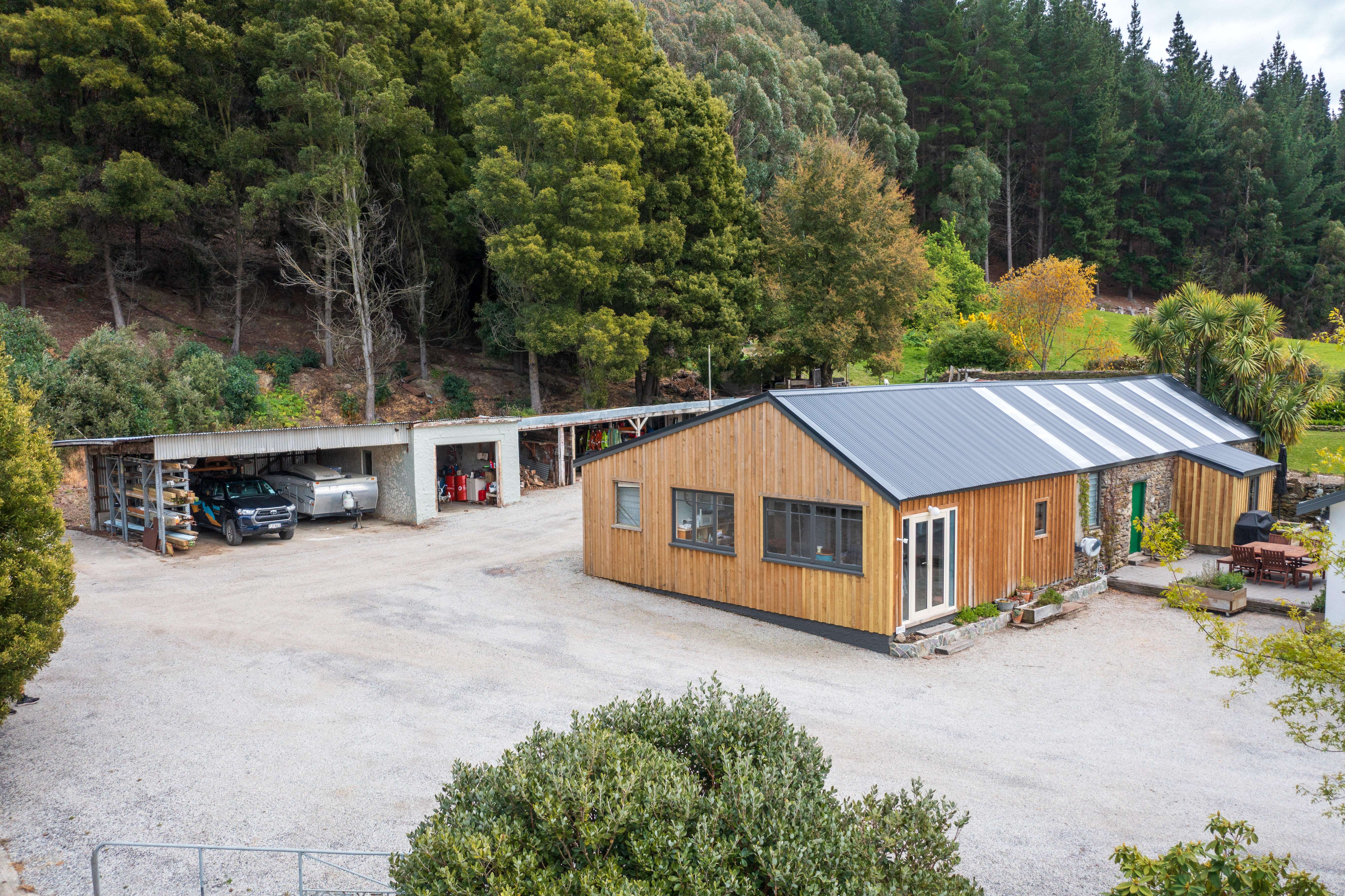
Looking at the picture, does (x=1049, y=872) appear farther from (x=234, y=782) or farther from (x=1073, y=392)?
(x=1073, y=392)

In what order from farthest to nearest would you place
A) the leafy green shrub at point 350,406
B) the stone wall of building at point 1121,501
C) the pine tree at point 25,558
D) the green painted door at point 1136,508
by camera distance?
the leafy green shrub at point 350,406 → the green painted door at point 1136,508 → the stone wall of building at point 1121,501 → the pine tree at point 25,558

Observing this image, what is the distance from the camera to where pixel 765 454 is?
570 inches

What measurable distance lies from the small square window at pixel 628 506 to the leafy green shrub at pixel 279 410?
15362 mm

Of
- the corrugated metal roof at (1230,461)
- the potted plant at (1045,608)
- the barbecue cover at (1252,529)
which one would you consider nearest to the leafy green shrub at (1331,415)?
the corrugated metal roof at (1230,461)

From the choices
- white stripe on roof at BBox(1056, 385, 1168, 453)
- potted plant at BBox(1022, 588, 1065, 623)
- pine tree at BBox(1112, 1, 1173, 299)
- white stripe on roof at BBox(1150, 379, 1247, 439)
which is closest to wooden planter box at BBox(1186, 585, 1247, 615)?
potted plant at BBox(1022, 588, 1065, 623)

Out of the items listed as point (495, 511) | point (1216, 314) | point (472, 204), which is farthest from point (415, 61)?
point (1216, 314)

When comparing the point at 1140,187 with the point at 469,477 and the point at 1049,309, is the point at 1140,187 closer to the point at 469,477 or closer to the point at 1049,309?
the point at 1049,309

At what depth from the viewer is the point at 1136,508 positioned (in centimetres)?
1853

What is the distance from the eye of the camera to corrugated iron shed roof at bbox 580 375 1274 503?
13883 mm

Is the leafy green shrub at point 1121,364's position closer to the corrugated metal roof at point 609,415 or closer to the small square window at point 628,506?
the corrugated metal roof at point 609,415

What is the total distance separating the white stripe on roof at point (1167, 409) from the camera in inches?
844

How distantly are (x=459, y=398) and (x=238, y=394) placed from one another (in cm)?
877

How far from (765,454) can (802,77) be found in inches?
1798

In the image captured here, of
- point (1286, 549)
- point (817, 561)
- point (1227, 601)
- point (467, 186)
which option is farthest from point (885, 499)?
point (467, 186)
